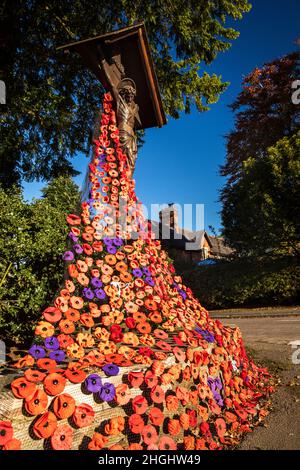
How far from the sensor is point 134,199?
4438 mm

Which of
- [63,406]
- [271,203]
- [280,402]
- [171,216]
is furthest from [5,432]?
[171,216]

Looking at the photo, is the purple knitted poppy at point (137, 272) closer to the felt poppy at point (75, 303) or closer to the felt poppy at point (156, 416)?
the felt poppy at point (75, 303)

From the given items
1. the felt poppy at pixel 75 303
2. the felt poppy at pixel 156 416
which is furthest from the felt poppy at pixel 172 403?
the felt poppy at pixel 75 303

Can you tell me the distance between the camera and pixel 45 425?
1.97 meters

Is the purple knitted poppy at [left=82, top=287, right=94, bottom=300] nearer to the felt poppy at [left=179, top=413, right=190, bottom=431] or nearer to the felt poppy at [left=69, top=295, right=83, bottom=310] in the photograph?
the felt poppy at [left=69, top=295, right=83, bottom=310]

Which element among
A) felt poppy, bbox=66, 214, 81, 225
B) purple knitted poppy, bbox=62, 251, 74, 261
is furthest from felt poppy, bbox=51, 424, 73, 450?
felt poppy, bbox=66, 214, 81, 225

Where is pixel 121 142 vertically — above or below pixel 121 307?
above

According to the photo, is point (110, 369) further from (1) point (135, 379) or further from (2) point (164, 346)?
(2) point (164, 346)

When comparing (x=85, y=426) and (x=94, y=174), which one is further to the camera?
(x=94, y=174)

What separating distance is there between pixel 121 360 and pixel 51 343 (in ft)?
2.22

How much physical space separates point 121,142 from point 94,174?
0.75 metres

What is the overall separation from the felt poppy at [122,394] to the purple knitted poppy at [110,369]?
0.11m
